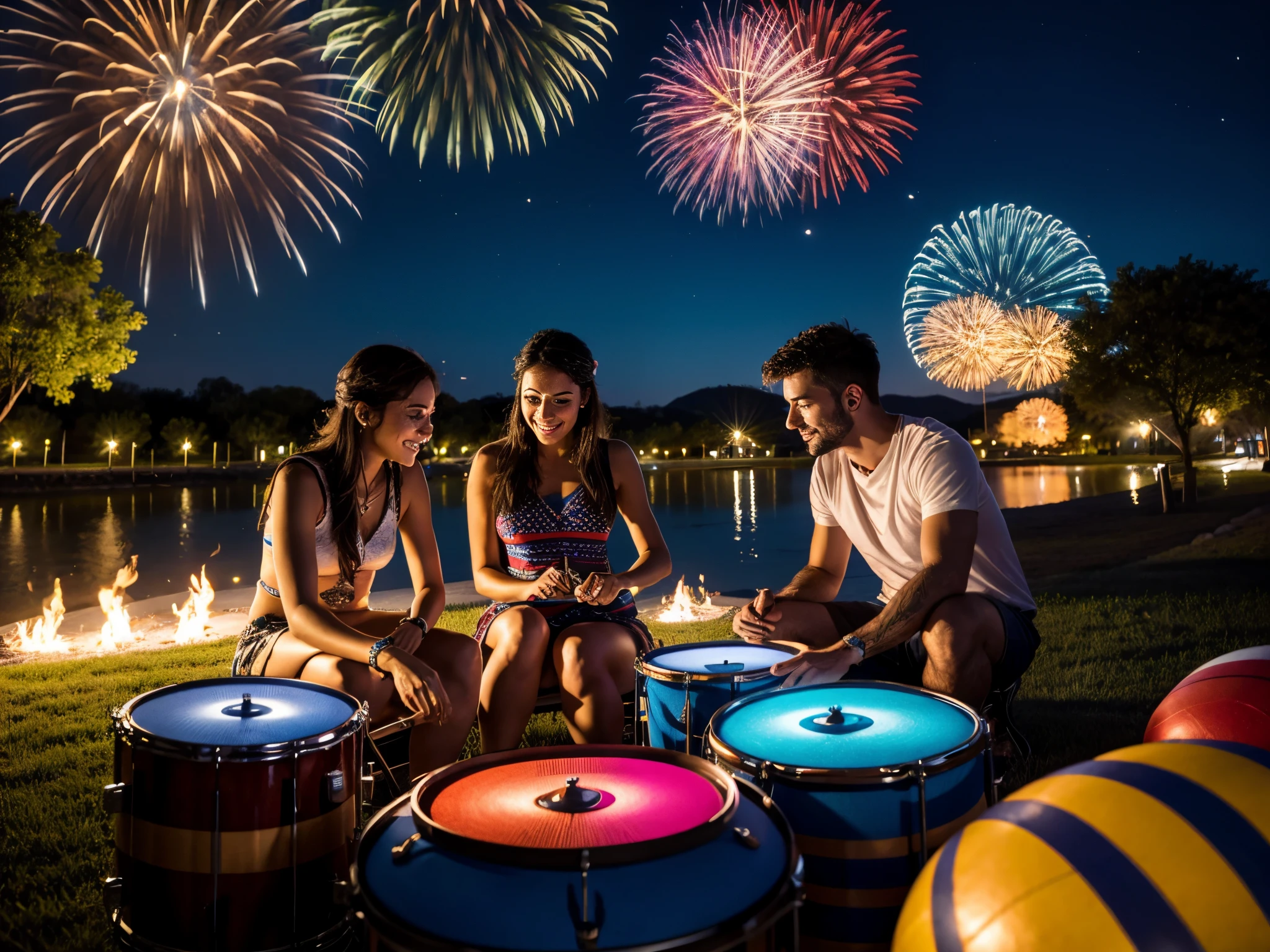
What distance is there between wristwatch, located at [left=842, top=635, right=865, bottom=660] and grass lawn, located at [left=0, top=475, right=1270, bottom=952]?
1.19 meters

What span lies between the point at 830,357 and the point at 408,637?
214cm

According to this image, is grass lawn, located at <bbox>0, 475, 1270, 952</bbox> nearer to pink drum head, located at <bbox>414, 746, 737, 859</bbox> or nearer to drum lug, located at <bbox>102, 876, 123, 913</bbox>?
drum lug, located at <bbox>102, 876, 123, 913</bbox>

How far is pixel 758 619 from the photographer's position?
12.3 ft

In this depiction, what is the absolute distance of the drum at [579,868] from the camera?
140 cm

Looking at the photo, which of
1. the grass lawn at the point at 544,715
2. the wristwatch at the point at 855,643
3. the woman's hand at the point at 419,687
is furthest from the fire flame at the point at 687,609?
the woman's hand at the point at 419,687

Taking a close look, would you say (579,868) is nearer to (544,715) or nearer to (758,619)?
(758,619)

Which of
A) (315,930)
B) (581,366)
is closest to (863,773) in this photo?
(315,930)

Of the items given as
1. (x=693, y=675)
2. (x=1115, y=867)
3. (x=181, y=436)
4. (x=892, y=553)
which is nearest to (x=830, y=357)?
(x=892, y=553)

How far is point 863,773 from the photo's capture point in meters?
1.97

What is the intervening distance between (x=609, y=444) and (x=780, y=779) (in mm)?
2597

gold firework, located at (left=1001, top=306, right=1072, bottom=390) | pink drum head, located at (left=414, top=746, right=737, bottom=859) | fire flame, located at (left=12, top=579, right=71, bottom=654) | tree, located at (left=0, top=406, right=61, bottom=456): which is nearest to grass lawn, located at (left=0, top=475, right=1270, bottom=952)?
fire flame, located at (left=12, top=579, right=71, bottom=654)

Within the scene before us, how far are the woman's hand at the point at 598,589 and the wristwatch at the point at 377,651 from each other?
930 millimetres

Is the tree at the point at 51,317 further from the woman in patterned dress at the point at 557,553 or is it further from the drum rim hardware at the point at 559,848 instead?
the drum rim hardware at the point at 559,848

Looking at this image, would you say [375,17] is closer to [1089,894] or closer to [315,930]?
[315,930]
